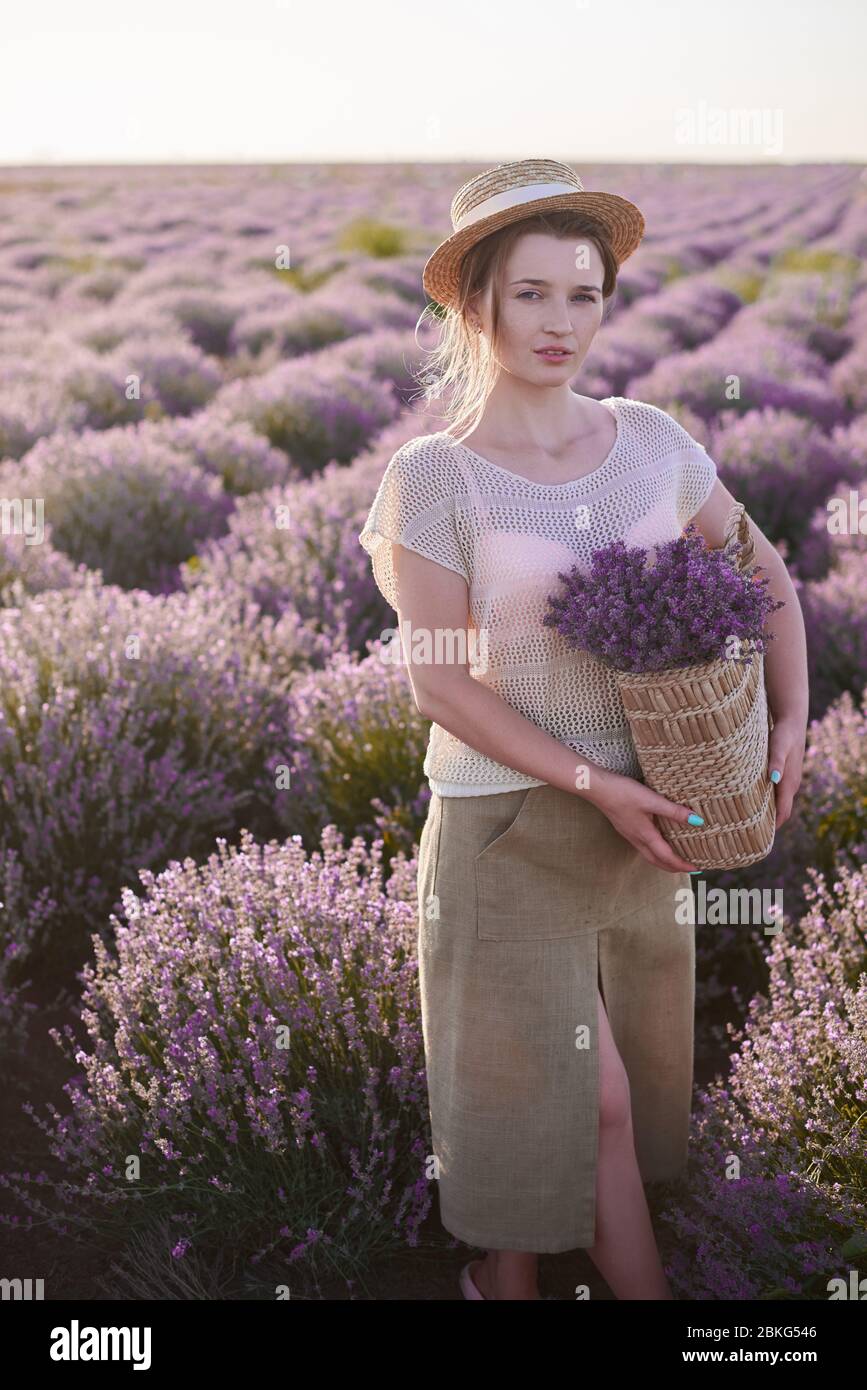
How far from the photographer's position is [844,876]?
2771 millimetres

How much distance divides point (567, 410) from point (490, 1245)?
1.43m

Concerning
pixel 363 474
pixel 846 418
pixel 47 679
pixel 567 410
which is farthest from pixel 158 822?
pixel 846 418

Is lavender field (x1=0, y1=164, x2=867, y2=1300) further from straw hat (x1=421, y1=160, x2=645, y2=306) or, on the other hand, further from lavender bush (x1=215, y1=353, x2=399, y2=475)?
straw hat (x1=421, y1=160, x2=645, y2=306)

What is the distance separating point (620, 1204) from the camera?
2156mm

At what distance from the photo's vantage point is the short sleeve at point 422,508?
1963 millimetres

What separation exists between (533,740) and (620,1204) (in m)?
0.84

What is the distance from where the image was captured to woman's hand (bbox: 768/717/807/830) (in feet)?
7.02

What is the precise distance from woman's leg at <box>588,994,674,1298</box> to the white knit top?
1.55ft

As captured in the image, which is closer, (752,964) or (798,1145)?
(798,1145)

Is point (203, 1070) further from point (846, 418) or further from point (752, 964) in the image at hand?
point (846, 418)

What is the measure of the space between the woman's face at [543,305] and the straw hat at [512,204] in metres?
0.06

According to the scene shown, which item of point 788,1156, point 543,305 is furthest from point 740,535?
point 788,1156

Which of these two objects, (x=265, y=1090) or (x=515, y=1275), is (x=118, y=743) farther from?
(x=515, y=1275)

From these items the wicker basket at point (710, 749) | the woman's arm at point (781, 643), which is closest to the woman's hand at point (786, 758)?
the woman's arm at point (781, 643)
